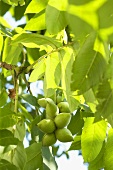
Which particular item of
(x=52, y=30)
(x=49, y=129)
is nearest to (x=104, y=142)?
(x=49, y=129)

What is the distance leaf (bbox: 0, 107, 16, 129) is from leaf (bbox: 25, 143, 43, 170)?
16 cm

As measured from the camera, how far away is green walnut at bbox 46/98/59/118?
1.63m

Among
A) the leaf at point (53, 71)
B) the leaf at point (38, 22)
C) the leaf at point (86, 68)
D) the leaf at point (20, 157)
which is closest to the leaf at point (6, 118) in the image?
the leaf at point (20, 157)

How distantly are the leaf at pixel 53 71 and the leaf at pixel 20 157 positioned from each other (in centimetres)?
27

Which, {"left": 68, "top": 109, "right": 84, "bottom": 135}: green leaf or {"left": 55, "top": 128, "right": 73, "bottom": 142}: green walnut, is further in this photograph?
{"left": 68, "top": 109, "right": 84, "bottom": 135}: green leaf

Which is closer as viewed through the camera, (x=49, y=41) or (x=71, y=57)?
(x=71, y=57)

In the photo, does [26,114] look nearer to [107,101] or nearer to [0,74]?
[0,74]

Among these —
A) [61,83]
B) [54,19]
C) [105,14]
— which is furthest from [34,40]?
[105,14]

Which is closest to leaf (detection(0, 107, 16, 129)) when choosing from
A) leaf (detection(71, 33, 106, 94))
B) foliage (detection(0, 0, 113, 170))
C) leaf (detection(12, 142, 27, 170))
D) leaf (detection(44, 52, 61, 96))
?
foliage (detection(0, 0, 113, 170))

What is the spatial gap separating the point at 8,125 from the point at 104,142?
39 cm

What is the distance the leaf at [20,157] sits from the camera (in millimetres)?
1500

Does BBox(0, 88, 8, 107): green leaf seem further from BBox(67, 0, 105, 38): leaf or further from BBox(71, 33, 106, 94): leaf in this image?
BBox(67, 0, 105, 38): leaf

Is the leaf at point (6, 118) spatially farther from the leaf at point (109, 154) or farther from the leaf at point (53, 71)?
the leaf at point (109, 154)

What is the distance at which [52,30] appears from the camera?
1272 mm
